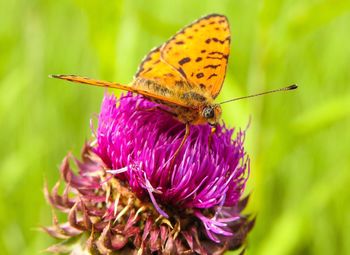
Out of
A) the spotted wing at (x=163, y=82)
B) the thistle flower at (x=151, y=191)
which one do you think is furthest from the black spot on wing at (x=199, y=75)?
the thistle flower at (x=151, y=191)

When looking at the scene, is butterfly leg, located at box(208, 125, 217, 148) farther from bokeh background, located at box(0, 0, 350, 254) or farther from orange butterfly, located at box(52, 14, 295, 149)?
bokeh background, located at box(0, 0, 350, 254)

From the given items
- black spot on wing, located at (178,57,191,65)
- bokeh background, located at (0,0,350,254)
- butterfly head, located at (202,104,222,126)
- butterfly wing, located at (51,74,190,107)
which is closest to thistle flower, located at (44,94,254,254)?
butterfly head, located at (202,104,222,126)

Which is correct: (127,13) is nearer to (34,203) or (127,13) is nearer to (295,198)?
(34,203)

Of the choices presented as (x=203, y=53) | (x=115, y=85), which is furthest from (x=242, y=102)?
(x=115, y=85)

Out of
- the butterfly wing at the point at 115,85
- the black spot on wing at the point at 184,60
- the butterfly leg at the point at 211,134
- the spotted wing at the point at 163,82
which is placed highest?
the black spot on wing at the point at 184,60

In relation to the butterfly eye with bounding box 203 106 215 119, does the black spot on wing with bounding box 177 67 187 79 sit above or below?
above

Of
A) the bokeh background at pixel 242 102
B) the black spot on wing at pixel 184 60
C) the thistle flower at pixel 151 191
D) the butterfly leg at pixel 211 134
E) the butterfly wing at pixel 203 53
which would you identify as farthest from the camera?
the bokeh background at pixel 242 102

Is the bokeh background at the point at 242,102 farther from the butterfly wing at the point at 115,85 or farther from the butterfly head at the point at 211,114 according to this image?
the butterfly wing at the point at 115,85

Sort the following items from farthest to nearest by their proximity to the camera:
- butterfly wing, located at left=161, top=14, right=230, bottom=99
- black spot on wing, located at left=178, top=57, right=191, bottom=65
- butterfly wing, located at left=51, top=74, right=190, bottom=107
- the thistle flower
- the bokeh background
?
the bokeh background, black spot on wing, located at left=178, top=57, right=191, bottom=65, butterfly wing, located at left=161, top=14, right=230, bottom=99, the thistle flower, butterfly wing, located at left=51, top=74, right=190, bottom=107

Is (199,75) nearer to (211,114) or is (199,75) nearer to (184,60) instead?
(184,60)
